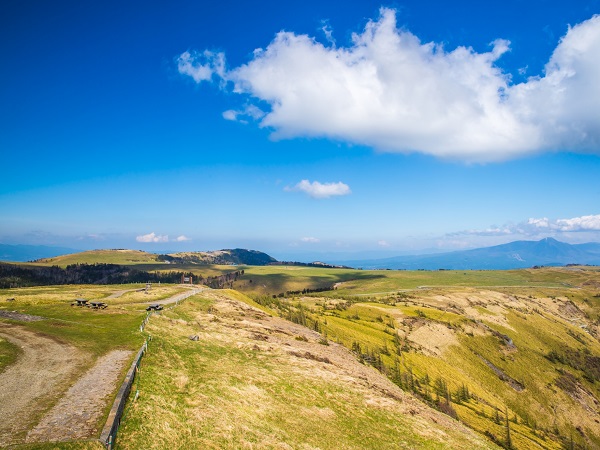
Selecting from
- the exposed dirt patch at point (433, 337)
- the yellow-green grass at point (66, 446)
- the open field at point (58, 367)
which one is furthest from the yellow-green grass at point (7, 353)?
the exposed dirt patch at point (433, 337)

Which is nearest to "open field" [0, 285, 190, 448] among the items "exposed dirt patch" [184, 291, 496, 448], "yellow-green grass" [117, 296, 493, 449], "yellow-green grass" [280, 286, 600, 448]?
"yellow-green grass" [117, 296, 493, 449]

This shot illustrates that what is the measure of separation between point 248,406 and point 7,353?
22.9 m

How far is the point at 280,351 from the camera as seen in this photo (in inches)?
1988

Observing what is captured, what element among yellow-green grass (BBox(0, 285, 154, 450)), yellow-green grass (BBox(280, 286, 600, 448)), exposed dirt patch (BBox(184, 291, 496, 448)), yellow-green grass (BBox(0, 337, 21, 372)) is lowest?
yellow-green grass (BBox(280, 286, 600, 448))

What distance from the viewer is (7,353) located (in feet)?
103

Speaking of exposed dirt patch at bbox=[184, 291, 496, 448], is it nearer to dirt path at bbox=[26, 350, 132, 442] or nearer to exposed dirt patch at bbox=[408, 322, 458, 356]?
dirt path at bbox=[26, 350, 132, 442]

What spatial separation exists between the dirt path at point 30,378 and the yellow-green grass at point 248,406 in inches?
214

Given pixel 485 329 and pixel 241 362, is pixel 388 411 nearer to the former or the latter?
pixel 241 362

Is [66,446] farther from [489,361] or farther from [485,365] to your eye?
[489,361]

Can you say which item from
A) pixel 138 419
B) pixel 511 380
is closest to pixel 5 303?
pixel 138 419

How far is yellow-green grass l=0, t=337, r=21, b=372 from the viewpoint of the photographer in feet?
94.8

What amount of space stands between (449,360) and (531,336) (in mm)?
87900

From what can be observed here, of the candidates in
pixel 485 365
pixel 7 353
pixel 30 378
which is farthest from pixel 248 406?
pixel 485 365

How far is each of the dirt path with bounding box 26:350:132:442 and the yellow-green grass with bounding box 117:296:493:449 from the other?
6.35ft
